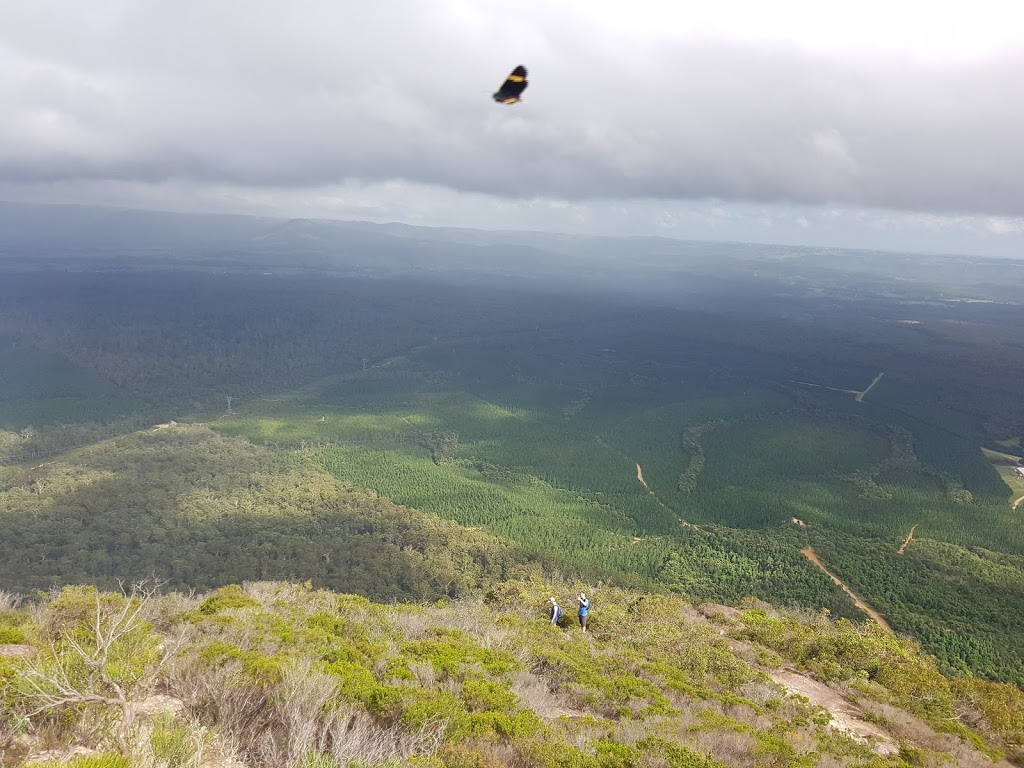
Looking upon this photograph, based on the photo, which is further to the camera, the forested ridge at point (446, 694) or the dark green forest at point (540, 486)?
the dark green forest at point (540, 486)

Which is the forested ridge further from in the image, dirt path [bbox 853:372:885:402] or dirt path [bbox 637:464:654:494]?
dirt path [bbox 853:372:885:402]

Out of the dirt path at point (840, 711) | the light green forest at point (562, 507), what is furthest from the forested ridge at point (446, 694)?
the light green forest at point (562, 507)

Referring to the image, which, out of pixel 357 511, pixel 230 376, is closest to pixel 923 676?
pixel 357 511

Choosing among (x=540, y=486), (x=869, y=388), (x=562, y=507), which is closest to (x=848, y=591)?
(x=562, y=507)

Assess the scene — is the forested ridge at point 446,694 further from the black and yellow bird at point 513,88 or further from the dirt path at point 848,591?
the dirt path at point 848,591

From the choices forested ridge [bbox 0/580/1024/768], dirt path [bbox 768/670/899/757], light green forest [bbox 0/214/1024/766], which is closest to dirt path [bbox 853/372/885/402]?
light green forest [bbox 0/214/1024/766]
